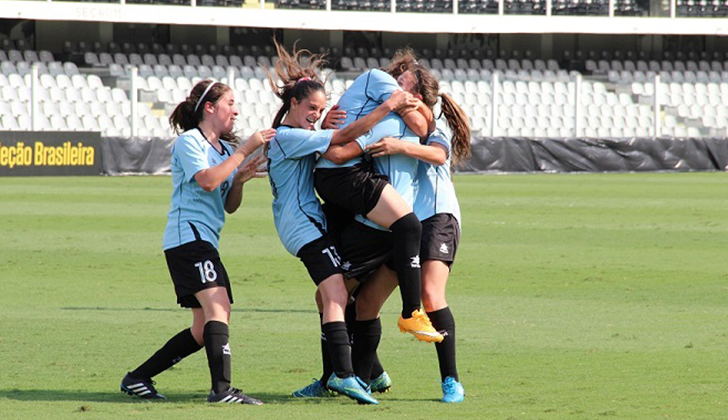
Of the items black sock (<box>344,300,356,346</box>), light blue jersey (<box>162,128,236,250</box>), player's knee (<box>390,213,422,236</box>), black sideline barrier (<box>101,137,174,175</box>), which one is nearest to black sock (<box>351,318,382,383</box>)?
black sock (<box>344,300,356,346</box>)

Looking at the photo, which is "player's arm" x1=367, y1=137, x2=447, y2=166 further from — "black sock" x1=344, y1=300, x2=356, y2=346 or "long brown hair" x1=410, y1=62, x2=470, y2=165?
"black sock" x1=344, y1=300, x2=356, y2=346

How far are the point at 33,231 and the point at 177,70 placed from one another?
75.5ft

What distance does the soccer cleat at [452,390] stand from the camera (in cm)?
605

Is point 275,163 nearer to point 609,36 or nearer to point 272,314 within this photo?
point 272,314

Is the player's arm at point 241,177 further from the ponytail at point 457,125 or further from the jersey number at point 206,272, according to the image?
the ponytail at point 457,125

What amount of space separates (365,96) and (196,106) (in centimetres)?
89

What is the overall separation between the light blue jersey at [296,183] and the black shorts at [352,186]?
0.08 meters

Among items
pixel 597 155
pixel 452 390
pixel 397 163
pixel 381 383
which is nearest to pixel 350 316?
pixel 381 383

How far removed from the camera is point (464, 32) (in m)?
45.3

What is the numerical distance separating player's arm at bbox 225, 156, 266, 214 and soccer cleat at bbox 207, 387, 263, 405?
996mm

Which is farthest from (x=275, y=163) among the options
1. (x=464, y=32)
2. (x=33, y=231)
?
(x=464, y=32)

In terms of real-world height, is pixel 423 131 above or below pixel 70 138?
above

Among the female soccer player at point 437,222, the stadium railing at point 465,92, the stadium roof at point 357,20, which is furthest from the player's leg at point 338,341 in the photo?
the stadium roof at point 357,20

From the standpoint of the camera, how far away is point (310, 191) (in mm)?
6262
